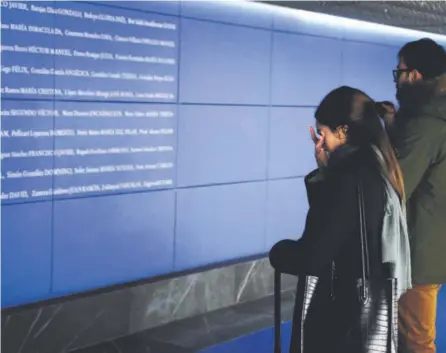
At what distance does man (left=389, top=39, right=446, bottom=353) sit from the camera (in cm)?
292

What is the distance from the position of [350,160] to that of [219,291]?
9.82 ft

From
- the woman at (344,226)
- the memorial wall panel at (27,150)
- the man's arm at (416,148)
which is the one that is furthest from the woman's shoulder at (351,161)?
the memorial wall panel at (27,150)

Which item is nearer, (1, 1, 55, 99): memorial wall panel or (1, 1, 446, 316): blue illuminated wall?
(1, 1, 55, 99): memorial wall panel

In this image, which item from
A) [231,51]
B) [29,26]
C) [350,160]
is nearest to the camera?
[350,160]

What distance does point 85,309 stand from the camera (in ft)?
13.8

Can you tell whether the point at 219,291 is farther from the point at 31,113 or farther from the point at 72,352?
the point at 31,113

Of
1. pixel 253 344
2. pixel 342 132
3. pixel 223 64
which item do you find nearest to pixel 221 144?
pixel 223 64

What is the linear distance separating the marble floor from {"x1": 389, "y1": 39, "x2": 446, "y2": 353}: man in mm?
1687

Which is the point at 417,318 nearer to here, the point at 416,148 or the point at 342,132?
the point at 416,148

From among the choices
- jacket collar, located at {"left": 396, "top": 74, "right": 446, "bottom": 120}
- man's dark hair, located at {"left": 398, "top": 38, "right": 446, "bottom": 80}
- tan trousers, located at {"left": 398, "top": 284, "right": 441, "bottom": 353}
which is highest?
man's dark hair, located at {"left": 398, "top": 38, "right": 446, "bottom": 80}

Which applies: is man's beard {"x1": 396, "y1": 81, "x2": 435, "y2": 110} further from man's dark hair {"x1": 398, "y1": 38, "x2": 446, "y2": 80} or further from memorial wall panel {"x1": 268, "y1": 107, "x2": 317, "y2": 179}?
memorial wall panel {"x1": 268, "y1": 107, "x2": 317, "y2": 179}

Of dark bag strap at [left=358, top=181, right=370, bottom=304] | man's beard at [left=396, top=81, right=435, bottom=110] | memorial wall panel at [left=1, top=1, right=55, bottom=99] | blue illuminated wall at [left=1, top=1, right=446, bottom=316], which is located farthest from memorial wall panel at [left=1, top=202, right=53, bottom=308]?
dark bag strap at [left=358, top=181, right=370, bottom=304]

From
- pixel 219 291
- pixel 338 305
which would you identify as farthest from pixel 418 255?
pixel 219 291

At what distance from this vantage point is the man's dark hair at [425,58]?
2955 millimetres
